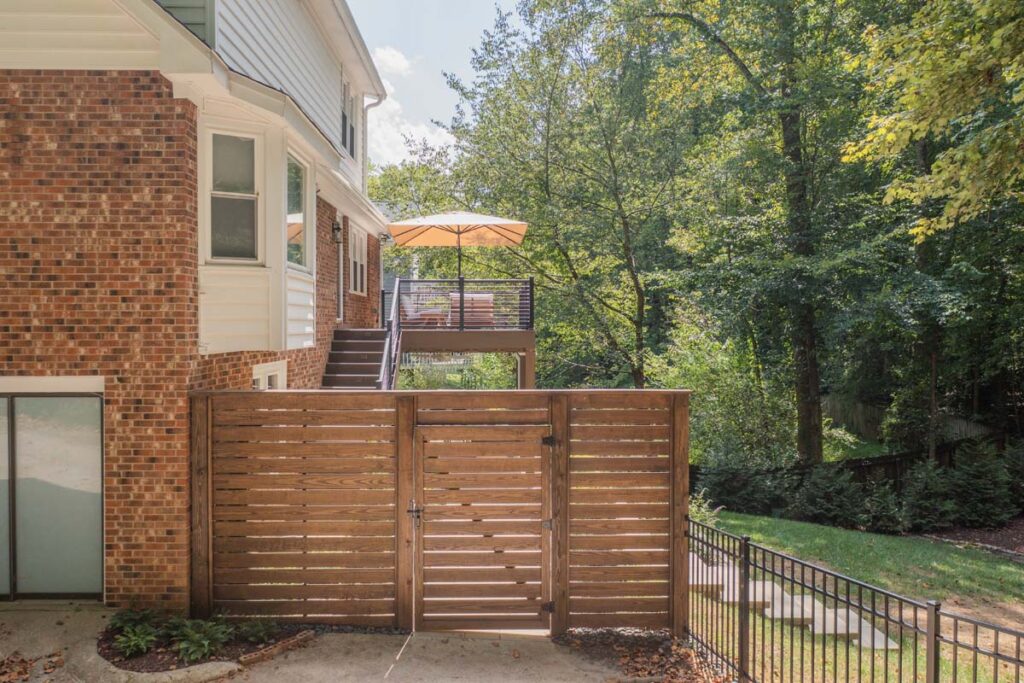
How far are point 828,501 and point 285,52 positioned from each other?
544 inches

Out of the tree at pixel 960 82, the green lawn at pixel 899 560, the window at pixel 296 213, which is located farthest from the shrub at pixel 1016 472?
the window at pixel 296 213

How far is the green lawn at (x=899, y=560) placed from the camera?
9250 mm

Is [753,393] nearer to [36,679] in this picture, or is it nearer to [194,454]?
[194,454]

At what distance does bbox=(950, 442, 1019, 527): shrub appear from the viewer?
14.4m

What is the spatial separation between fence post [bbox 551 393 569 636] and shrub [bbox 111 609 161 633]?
357cm

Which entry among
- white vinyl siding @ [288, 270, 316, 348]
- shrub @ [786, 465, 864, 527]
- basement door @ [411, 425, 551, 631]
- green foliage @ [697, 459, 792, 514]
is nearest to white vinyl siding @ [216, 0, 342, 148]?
white vinyl siding @ [288, 270, 316, 348]

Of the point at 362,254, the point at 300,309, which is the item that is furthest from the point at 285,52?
the point at 362,254

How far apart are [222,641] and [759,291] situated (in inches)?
547

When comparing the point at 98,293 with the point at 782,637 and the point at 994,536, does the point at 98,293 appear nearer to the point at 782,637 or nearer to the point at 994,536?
the point at 782,637

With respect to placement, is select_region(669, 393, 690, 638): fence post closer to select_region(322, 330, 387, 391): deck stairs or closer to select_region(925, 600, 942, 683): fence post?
select_region(925, 600, 942, 683): fence post

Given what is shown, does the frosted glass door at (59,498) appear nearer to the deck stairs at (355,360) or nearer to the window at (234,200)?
the window at (234,200)

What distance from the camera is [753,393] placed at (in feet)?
59.5

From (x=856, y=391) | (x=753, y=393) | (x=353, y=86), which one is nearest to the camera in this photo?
(x=353, y=86)

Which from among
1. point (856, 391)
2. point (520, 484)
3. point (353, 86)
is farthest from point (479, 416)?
point (856, 391)
